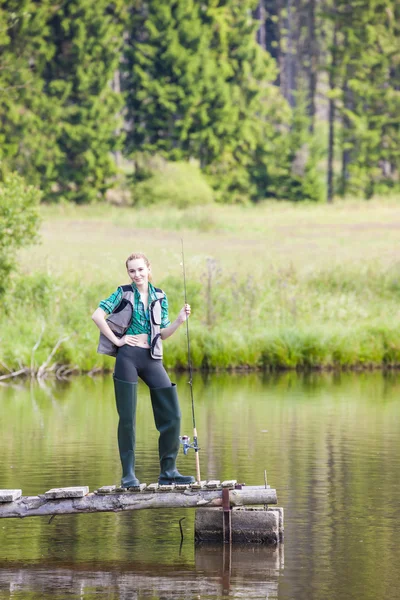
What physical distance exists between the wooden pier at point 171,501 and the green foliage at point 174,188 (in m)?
50.6

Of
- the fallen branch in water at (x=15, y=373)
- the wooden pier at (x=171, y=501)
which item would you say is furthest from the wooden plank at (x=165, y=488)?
the fallen branch in water at (x=15, y=373)

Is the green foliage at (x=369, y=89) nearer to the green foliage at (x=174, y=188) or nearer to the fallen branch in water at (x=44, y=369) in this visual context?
the green foliage at (x=174, y=188)

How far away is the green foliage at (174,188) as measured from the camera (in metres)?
61.9

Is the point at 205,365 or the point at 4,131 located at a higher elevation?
the point at 4,131

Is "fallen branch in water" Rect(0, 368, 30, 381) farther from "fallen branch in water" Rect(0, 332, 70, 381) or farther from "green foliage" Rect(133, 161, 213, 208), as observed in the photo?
"green foliage" Rect(133, 161, 213, 208)

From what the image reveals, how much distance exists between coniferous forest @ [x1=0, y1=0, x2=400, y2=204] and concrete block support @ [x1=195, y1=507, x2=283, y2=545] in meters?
46.6

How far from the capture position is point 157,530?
11969 millimetres

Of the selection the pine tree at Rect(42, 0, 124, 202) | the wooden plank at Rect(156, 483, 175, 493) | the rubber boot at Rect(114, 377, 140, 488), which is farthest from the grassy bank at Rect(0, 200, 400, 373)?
the pine tree at Rect(42, 0, 124, 202)

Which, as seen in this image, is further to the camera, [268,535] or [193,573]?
[268,535]

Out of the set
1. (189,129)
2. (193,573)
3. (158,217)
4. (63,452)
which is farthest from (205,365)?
(189,129)

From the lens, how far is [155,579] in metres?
9.95

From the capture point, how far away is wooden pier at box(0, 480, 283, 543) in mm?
10922

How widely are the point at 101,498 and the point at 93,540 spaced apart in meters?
0.69

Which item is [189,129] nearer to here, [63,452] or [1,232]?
[1,232]
